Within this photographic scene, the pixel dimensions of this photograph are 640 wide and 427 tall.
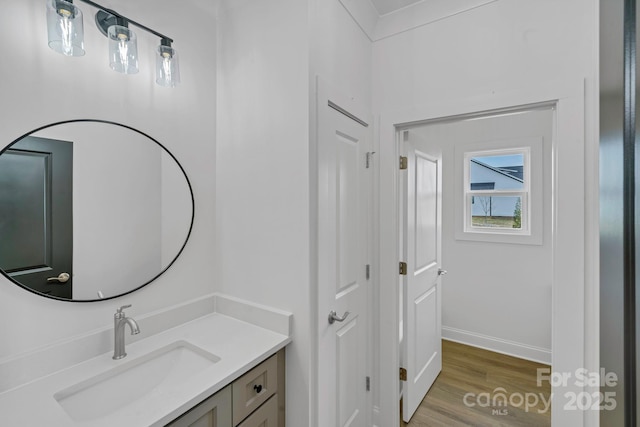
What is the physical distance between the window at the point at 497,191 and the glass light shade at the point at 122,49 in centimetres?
297

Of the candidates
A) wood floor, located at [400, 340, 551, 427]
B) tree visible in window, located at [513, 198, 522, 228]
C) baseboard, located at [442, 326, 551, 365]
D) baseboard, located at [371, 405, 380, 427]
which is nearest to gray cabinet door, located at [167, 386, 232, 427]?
baseboard, located at [371, 405, 380, 427]

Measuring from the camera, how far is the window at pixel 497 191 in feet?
9.12

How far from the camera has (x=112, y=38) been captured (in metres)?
1.12

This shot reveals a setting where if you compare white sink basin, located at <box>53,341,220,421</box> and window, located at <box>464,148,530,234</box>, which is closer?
white sink basin, located at <box>53,341,220,421</box>

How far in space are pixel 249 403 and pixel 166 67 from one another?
59.7 inches

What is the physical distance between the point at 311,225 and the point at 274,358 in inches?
24.3

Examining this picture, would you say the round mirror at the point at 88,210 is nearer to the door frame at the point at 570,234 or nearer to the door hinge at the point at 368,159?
the door hinge at the point at 368,159

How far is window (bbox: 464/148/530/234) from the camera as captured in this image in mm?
2781

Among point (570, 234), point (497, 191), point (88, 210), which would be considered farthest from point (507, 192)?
point (88, 210)

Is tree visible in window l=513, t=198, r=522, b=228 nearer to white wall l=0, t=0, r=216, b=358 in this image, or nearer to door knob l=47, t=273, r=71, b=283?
white wall l=0, t=0, r=216, b=358

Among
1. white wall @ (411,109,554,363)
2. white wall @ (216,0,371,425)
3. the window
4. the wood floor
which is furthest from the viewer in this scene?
the window

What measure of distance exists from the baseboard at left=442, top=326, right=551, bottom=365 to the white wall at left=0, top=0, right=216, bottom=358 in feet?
8.89

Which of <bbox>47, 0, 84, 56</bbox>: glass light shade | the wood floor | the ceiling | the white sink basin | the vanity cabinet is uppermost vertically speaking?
the ceiling

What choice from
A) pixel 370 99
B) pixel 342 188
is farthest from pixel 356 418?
pixel 370 99
